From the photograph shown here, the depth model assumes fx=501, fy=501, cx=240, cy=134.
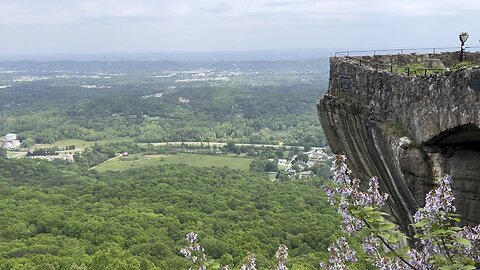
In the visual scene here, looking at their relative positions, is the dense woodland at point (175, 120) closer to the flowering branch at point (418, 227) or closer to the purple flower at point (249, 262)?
the purple flower at point (249, 262)

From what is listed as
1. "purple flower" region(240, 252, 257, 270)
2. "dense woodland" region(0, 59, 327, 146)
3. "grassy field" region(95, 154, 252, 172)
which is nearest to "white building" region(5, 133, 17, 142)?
"dense woodland" region(0, 59, 327, 146)

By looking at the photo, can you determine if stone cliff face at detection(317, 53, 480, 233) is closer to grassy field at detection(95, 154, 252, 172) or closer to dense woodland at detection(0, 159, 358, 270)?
dense woodland at detection(0, 159, 358, 270)

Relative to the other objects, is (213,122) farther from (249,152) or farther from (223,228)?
(223,228)

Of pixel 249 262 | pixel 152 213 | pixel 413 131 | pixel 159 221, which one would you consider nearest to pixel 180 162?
pixel 152 213

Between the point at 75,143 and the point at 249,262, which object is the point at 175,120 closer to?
the point at 75,143

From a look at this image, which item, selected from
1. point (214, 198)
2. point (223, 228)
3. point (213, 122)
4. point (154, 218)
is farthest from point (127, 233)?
point (213, 122)

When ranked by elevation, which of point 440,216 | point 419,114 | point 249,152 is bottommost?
point 249,152

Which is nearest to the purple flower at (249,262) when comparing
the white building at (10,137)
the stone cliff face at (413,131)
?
the stone cliff face at (413,131)
